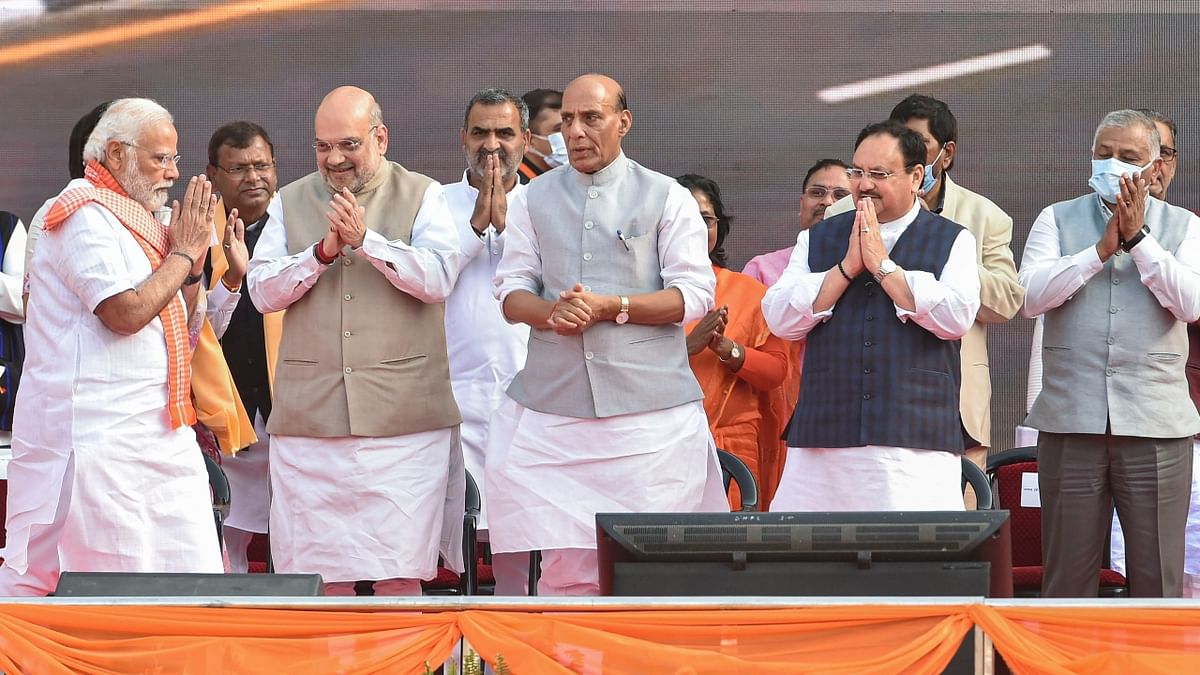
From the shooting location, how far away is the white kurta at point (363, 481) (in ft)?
14.9

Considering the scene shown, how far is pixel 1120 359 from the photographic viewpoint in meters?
4.66

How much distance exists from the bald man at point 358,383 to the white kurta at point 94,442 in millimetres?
491

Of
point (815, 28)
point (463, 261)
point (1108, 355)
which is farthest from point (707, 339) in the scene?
point (815, 28)

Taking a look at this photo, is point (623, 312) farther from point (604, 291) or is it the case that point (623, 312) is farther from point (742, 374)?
point (742, 374)

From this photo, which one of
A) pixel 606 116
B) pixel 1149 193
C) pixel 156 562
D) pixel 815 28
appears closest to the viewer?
pixel 156 562

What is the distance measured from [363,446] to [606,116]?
1105mm

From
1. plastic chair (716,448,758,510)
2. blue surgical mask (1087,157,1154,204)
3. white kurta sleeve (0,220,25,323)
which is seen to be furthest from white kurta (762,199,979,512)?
white kurta sleeve (0,220,25,323)

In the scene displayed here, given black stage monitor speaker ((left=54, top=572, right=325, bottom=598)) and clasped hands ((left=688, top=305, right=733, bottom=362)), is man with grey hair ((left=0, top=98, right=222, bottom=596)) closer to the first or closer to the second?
black stage monitor speaker ((left=54, top=572, right=325, bottom=598))

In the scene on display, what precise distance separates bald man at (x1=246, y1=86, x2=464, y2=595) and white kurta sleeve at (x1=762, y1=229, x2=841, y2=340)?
88 centimetres

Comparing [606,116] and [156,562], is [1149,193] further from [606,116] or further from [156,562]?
[156,562]

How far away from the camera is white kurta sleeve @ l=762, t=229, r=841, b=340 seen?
4.27m

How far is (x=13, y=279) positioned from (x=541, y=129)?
1.84 meters

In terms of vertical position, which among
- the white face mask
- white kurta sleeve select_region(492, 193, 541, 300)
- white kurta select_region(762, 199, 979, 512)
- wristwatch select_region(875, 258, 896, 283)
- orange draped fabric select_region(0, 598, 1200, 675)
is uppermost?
the white face mask

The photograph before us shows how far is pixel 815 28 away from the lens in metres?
6.25
